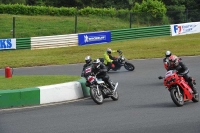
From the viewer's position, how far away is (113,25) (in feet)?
137

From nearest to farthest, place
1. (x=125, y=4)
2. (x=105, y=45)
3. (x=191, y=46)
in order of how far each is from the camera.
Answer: (x=191, y=46) → (x=105, y=45) → (x=125, y=4)

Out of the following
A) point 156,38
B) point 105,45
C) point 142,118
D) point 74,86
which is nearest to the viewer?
point 142,118

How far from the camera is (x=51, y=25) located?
40062 mm

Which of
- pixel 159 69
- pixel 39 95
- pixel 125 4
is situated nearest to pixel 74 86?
pixel 39 95

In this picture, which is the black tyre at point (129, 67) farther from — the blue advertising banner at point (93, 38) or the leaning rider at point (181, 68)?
the blue advertising banner at point (93, 38)

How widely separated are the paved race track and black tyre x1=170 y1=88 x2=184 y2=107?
13 cm

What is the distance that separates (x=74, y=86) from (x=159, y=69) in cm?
848

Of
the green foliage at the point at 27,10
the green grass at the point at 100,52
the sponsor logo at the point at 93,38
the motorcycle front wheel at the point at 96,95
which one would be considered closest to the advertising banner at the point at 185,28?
the green grass at the point at 100,52

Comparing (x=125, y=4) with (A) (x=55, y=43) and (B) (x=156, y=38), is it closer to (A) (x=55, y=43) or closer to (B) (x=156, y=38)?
(B) (x=156, y=38)

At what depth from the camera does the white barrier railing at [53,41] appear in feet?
108

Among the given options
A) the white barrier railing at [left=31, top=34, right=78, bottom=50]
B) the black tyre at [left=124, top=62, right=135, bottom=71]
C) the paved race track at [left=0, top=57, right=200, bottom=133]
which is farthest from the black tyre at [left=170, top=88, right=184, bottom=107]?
the white barrier railing at [left=31, top=34, right=78, bottom=50]

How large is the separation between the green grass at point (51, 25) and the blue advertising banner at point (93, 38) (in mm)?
4367

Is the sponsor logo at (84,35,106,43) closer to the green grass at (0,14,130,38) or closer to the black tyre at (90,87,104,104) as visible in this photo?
the green grass at (0,14,130,38)

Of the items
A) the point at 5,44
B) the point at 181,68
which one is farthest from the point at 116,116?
the point at 5,44
